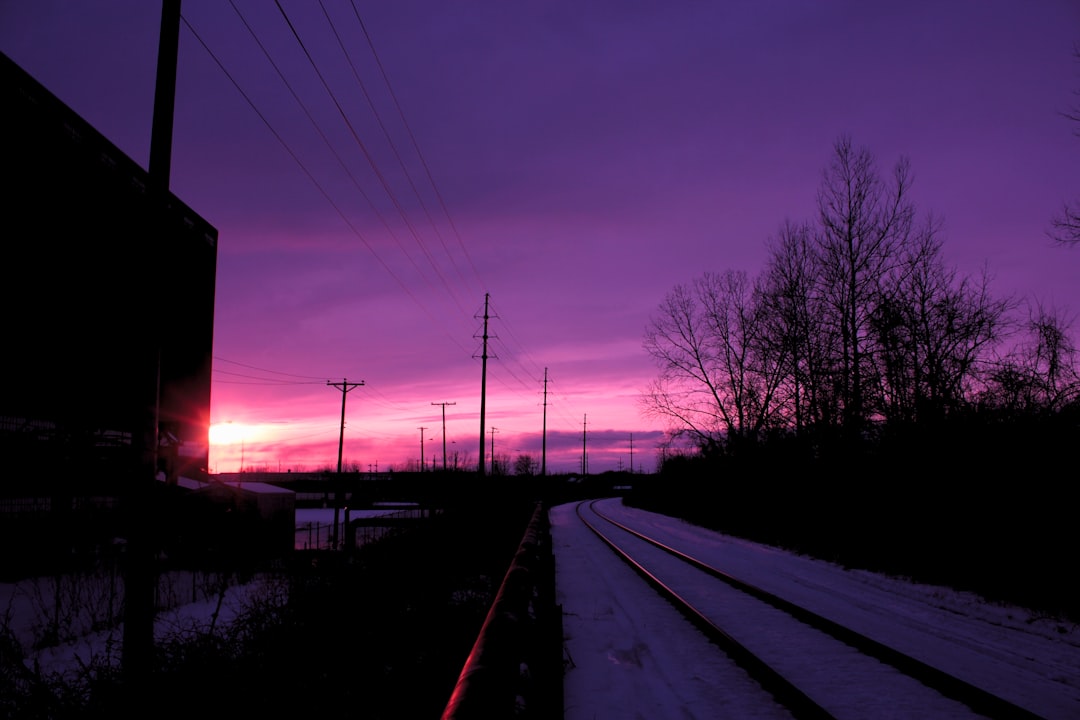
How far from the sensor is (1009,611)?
388 inches

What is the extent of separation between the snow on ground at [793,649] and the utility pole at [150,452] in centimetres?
414

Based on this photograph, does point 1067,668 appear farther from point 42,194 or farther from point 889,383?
point 42,194

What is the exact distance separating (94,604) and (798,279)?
27.8 m

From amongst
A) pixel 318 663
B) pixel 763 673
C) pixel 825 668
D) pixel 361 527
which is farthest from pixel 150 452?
pixel 361 527

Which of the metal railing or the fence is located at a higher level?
the metal railing

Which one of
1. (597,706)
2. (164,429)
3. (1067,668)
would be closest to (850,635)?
(1067,668)

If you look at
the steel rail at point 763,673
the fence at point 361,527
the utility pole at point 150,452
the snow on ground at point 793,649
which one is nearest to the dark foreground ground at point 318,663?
the utility pole at point 150,452

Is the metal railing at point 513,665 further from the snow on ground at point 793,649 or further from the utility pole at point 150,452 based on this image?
the utility pole at point 150,452

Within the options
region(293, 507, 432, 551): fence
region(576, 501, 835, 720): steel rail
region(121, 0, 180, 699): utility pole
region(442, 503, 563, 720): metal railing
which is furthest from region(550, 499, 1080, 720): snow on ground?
region(293, 507, 432, 551): fence

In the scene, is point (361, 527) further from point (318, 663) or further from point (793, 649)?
point (793, 649)

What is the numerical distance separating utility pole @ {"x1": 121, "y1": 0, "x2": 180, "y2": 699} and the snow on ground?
414 cm

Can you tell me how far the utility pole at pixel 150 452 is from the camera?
20.0 feet

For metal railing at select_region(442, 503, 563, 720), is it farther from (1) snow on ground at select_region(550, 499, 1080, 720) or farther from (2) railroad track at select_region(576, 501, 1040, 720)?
(2) railroad track at select_region(576, 501, 1040, 720)

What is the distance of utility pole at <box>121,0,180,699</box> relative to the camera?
240 inches
